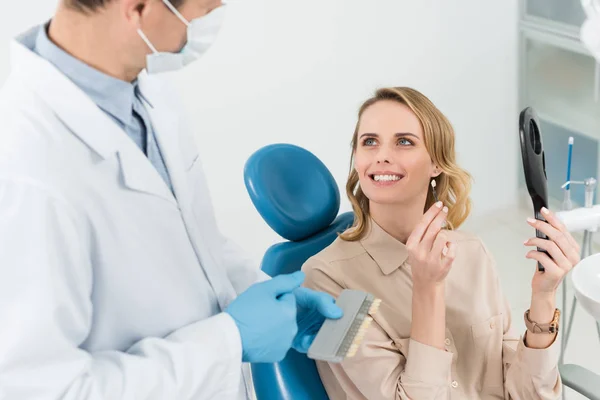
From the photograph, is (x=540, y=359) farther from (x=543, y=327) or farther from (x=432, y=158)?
(x=432, y=158)

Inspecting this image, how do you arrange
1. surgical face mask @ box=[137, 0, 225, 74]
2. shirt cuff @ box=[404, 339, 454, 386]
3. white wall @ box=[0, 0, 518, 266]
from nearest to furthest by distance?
1. surgical face mask @ box=[137, 0, 225, 74]
2. shirt cuff @ box=[404, 339, 454, 386]
3. white wall @ box=[0, 0, 518, 266]

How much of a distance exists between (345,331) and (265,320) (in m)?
0.15

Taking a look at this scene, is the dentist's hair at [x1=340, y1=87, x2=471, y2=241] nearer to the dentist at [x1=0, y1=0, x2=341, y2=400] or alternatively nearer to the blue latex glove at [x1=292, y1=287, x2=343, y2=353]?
the blue latex glove at [x1=292, y1=287, x2=343, y2=353]

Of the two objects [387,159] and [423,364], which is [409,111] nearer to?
[387,159]

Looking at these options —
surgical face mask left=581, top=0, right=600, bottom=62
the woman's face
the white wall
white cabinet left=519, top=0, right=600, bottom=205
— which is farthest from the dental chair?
white cabinet left=519, top=0, right=600, bottom=205

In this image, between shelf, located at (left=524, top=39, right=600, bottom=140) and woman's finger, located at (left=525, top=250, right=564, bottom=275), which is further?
shelf, located at (left=524, top=39, right=600, bottom=140)

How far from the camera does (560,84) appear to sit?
358 cm

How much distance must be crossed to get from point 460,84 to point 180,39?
8.38 feet

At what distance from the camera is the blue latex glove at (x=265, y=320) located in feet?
4.12

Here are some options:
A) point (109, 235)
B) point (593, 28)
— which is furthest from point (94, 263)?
point (593, 28)

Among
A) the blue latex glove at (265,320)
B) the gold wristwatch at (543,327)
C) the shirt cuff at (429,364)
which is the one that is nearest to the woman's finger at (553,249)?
the gold wristwatch at (543,327)

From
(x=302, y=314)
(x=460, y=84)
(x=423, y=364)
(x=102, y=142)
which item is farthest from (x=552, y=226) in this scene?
(x=460, y=84)

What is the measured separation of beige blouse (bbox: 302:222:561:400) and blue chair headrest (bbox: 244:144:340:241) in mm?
109

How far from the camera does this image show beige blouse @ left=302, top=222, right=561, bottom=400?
1548 mm
